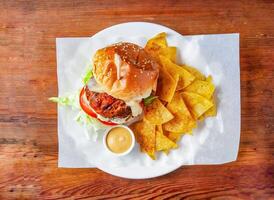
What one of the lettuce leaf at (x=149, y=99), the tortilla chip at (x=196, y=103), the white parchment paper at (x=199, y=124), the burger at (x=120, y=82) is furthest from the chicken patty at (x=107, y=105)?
the tortilla chip at (x=196, y=103)

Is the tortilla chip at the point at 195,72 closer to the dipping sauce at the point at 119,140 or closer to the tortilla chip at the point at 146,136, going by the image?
the tortilla chip at the point at 146,136

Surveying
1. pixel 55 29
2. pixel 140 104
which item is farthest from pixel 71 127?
pixel 55 29

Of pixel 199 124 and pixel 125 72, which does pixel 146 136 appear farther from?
pixel 125 72

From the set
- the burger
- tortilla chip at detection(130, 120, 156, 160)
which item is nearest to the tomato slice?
the burger

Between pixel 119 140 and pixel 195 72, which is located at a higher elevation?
pixel 195 72

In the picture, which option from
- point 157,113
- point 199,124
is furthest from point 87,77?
point 199,124

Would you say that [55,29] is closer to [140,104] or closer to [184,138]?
[140,104]

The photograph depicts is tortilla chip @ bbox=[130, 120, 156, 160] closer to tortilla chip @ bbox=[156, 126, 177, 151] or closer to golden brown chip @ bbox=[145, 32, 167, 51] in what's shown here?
tortilla chip @ bbox=[156, 126, 177, 151]
